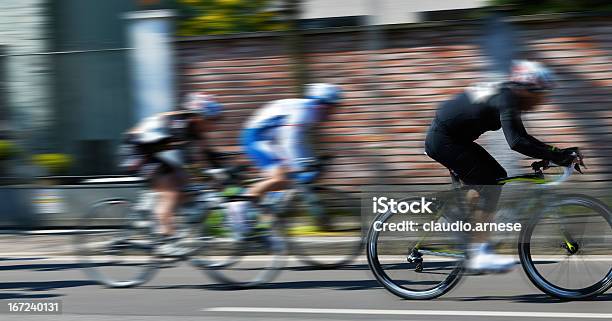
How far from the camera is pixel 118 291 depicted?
748 centimetres

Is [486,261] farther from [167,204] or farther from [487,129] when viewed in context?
[167,204]

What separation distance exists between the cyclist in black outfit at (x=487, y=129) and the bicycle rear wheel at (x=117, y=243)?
232 cm

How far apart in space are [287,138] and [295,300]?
5.56 ft

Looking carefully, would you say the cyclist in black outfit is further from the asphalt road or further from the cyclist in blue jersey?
the cyclist in blue jersey

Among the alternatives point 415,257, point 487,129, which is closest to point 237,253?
point 415,257

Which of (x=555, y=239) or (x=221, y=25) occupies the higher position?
(x=221, y=25)

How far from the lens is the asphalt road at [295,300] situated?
20.7ft

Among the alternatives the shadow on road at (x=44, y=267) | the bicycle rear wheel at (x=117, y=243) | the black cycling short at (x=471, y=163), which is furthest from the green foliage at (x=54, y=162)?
the black cycling short at (x=471, y=163)

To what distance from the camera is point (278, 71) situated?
11.2 meters

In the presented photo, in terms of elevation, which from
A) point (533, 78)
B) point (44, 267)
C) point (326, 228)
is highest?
point (533, 78)

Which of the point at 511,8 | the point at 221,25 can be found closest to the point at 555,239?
the point at 511,8

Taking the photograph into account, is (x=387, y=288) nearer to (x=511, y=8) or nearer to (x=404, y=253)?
(x=404, y=253)

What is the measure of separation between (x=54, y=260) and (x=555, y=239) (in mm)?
5047

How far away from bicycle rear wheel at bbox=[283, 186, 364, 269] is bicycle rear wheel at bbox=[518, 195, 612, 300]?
1983 mm
